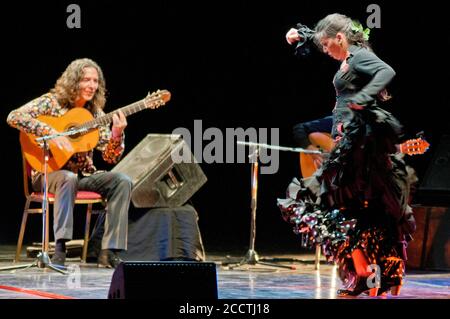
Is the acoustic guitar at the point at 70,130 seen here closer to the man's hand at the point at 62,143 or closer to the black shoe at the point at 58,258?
the man's hand at the point at 62,143

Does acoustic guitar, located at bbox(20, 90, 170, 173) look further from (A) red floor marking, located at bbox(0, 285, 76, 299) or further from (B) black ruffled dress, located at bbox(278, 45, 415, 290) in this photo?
(B) black ruffled dress, located at bbox(278, 45, 415, 290)

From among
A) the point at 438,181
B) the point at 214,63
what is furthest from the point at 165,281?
the point at 214,63

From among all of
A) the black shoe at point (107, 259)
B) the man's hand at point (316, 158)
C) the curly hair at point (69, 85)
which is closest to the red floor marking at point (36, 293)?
the black shoe at point (107, 259)

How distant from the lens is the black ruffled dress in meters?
3.97

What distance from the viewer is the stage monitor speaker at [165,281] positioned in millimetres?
3025

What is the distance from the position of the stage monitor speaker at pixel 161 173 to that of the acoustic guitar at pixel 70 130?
0.47 m

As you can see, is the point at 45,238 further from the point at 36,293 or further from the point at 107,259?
the point at 36,293

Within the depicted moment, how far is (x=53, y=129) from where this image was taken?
18.7 feet

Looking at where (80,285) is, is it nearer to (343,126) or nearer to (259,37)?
(343,126)

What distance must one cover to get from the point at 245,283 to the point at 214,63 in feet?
10.8

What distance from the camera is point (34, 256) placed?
6.29 meters

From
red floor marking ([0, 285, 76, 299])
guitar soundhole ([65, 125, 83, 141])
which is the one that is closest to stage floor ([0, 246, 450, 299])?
red floor marking ([0, 285, 76, 299])
